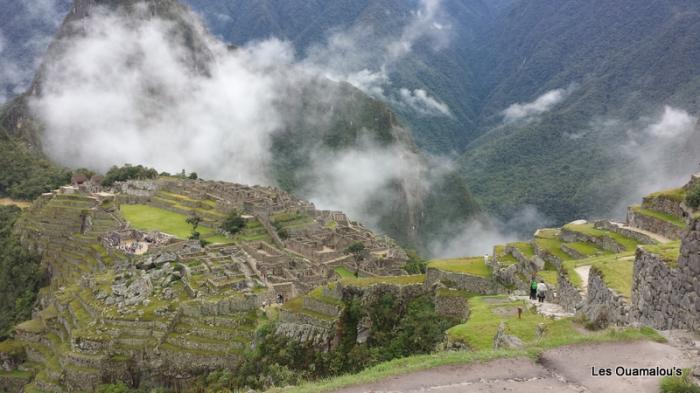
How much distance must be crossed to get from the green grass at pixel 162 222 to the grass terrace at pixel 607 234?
31.0 metres

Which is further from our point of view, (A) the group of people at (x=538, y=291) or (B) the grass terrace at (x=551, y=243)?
(B) the grass terrace at (x=551, y=243)

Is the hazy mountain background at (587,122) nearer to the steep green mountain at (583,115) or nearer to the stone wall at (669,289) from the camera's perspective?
the steep green mountain at (583,115)

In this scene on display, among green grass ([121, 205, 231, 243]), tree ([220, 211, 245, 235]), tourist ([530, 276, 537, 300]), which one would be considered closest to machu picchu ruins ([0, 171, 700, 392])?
tourist ([530, 276, 537, 300])

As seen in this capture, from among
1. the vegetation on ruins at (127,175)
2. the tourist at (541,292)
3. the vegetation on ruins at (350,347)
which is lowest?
the vegetation on ruins at (350,347)

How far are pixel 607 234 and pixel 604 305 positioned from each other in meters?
10.7

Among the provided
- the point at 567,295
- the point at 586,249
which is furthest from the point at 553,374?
the point at 586,249

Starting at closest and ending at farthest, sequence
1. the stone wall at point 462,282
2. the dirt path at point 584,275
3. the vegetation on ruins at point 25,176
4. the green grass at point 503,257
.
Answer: the dirt path at point 584,275 < the stone wall at point 462,282 < the green grass at point 503,257 < the vegetation on ruins at point 25,176

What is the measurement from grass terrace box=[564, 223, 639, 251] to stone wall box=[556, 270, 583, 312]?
421 cm

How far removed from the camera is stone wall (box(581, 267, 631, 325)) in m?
10.4

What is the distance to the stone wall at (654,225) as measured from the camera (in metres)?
17.8

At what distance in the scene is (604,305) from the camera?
11.0 metres

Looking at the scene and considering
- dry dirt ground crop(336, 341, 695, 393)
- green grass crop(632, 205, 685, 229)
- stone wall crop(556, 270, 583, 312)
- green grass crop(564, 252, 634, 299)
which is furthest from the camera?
green grass crop(632, 205, 685, 229)

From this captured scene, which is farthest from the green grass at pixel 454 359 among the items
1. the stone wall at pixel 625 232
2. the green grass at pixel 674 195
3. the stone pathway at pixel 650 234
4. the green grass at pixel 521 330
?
the green grass at pixel 674 195

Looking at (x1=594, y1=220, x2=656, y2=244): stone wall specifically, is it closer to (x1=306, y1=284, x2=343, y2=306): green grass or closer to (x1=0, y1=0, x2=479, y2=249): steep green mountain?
(x1=306, y1=284, x2=343, y2=306): green grass
